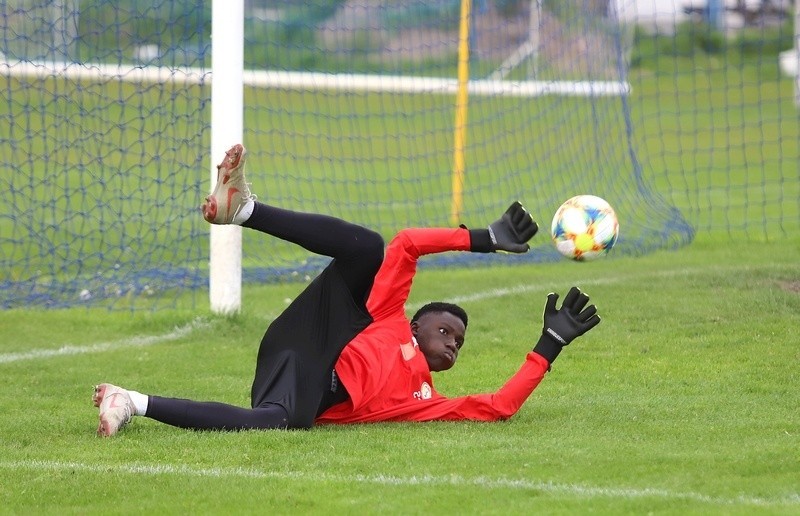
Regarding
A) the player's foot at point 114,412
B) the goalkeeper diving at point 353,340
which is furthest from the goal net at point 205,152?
the player's foot at point 114,412

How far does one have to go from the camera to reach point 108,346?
901cm


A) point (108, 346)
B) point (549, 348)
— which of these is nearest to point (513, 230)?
point (549, 348)

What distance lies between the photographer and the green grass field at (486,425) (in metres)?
5.06

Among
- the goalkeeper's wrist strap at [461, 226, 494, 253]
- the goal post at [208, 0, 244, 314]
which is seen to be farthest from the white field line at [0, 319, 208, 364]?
the goalkeeper's wrist strap at [461, 226, 494, 253]

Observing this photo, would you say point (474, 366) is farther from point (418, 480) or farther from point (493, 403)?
point (418, 480)

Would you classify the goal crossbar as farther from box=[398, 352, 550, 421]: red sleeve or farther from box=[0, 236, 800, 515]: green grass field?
box=[398, 352, 550, 421]: red sleeve

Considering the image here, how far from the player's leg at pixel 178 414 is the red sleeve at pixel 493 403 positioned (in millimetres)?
745

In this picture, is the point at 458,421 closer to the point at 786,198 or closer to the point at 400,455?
the point at 400,455

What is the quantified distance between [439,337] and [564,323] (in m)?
0.69

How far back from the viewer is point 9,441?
626 cm

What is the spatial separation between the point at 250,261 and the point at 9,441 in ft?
20.1

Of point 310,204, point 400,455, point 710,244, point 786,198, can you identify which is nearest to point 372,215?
point 310,204

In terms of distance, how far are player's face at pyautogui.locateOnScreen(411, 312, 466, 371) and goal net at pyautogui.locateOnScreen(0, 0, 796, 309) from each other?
12.5ft

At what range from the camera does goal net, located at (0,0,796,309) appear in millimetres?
11164
